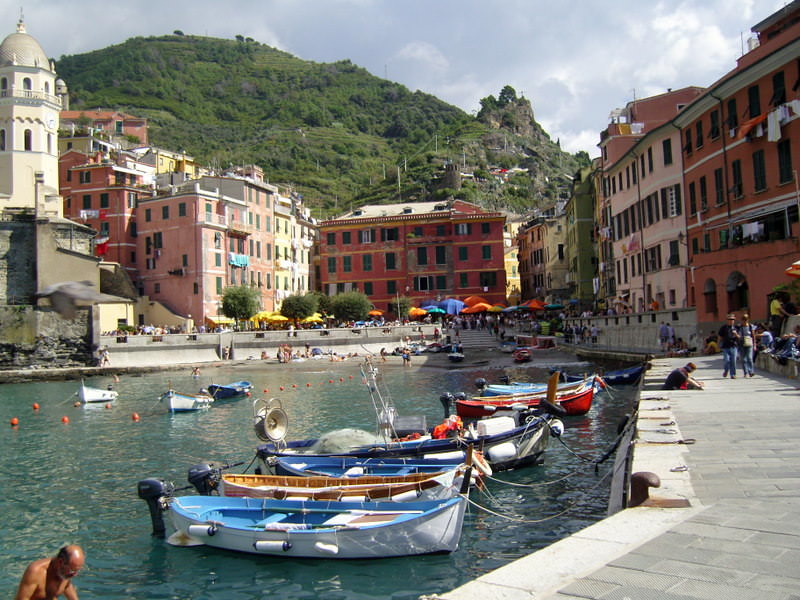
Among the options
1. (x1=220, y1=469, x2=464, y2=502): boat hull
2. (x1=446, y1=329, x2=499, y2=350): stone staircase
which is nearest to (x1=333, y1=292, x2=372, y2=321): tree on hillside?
(x1=446, y1=329, x2=499, y2=350): stone staircase

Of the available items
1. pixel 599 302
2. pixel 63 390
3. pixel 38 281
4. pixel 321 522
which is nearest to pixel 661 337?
pixel 599 302

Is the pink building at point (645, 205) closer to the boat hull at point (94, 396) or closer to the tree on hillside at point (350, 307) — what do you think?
the tree on hillside at point (350, 307)

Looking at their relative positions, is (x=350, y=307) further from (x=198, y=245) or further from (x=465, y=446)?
(x=465, y=446)

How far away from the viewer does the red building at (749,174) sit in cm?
2878

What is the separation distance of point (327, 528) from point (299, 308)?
53139 mm

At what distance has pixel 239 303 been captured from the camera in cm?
6231

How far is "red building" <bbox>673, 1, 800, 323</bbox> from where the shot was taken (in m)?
28.8

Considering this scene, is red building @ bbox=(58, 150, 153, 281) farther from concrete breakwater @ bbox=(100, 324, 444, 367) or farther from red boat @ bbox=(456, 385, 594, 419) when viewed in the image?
red boat @ bbox=(456, 385, 594, 419)

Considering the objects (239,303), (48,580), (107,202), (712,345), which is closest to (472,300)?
(239,303)

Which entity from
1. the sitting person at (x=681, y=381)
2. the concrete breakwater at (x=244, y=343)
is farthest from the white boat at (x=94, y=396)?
the sitting person at (x=681, y=381)

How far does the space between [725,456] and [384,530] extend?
5.73 metres

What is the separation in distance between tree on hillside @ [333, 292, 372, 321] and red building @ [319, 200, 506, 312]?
667cm

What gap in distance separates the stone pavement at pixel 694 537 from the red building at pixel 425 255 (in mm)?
59537

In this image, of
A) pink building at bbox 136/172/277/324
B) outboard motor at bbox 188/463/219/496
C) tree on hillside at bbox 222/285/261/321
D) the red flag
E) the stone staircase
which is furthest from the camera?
the red flag
